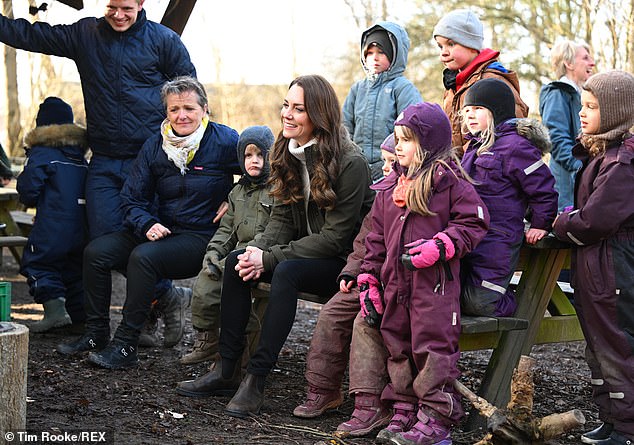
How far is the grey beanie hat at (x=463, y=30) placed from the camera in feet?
16.8

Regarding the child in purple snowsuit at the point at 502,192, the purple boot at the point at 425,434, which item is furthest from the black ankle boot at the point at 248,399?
the child in purple snowsuit at the point at 502,192

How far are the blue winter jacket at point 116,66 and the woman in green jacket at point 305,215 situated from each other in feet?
4.32

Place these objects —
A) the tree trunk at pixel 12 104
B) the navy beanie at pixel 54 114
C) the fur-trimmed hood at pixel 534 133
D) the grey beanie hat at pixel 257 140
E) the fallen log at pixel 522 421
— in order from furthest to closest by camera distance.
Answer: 1. the tree trunk at pixel 12 104
2. the navy beanie at pixel 54 114
3. the grey beanie hat at pixel 257 140
4. the fur-trimmed hood at pixel 534 133
5. the fallen log at pixel 522 421

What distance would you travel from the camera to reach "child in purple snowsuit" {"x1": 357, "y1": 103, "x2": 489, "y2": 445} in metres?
3.90

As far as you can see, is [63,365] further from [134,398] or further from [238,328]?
[238,328]

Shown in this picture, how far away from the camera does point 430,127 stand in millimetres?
4051

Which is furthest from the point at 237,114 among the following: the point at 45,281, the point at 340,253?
the point at 340,253

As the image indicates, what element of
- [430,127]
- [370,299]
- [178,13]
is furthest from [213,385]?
[178,13]

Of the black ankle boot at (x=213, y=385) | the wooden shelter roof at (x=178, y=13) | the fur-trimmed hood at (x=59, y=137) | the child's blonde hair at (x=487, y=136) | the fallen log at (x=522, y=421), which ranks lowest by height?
the black ankle boot at (x=213, y=385)

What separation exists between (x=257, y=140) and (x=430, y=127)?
126cm

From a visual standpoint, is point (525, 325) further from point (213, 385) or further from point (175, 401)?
point (175, 401)

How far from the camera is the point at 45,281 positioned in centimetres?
605

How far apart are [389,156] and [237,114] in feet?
50.5

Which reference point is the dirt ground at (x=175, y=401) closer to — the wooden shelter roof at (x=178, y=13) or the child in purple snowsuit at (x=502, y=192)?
the child in purple snowsuit at (x=502, y=192)
